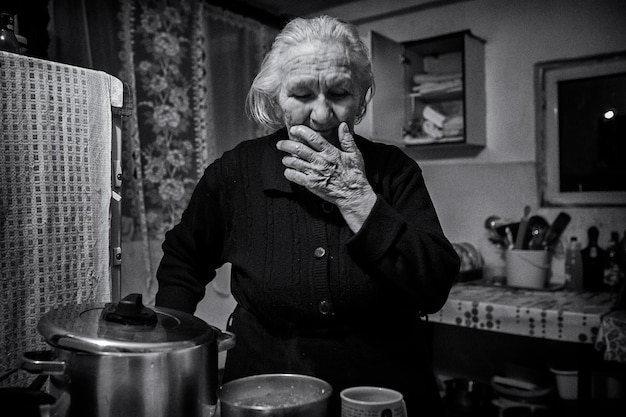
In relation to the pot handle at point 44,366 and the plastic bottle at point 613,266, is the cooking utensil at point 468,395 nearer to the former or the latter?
the plastic bottle at point 613,266

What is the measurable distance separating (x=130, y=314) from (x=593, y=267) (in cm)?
261

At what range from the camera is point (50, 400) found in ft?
2.15

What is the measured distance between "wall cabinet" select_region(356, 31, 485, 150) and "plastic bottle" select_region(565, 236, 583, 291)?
0.75m

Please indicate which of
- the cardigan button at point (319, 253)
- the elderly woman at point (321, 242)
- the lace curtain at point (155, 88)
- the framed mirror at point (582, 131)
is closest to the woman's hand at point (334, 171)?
the elderly woman at point (321, 242)

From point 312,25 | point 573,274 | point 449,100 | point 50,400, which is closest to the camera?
point 50,400

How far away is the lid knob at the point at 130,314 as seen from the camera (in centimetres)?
75

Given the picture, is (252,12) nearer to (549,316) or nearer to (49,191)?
(549,316)

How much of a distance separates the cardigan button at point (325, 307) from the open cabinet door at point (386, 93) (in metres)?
1.98

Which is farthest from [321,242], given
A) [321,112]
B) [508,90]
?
[508,90]

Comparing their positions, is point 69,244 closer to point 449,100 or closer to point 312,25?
point 312,25

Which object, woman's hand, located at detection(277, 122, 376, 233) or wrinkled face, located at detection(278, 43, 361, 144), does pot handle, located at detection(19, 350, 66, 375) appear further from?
wrinkled face, located at detection(278, 43, 361, 144)

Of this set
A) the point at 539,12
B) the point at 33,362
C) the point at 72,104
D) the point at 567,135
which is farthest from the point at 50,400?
the point at 539,12

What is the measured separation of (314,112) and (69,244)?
60 centimetres

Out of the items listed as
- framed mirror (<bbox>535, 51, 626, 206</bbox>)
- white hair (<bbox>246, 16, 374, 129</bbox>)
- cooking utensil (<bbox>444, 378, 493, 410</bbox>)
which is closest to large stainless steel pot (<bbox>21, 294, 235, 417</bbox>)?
white hair (<bbox>246, 16, 374, 129</bbox>)
